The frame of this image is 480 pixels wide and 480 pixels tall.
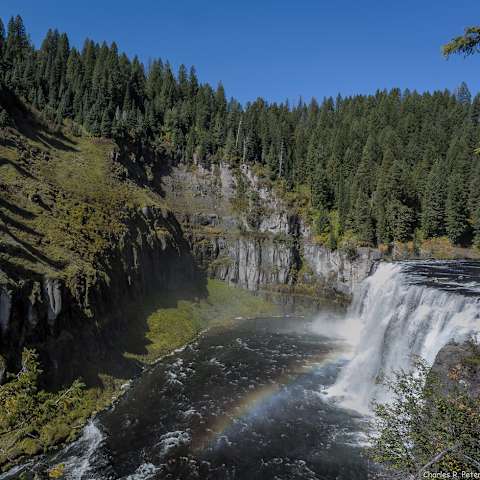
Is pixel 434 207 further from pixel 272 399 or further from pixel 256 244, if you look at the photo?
pixel 272 399

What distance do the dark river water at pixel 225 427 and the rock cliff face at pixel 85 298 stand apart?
750cm

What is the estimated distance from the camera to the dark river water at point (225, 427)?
29906 mm

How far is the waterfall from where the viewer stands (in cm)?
3725

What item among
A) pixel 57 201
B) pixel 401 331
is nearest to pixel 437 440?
pixel 401 331

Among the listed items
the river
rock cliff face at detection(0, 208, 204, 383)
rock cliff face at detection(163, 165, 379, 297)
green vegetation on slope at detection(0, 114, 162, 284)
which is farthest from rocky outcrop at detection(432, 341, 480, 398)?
rock cliff face at detection(163, 165, 379, 297)

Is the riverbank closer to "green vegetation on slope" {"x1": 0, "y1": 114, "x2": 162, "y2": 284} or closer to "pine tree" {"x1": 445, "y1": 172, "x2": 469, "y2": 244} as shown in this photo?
"green vegetation on slope" {"x1": 0, "y1": 114, "x2": 162, "y2": 284}

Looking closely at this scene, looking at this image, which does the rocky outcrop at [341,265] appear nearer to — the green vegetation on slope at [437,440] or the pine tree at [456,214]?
the pine tree at [456,214]

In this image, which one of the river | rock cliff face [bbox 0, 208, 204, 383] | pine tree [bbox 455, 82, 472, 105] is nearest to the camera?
the river

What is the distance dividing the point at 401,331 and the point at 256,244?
4826 cm

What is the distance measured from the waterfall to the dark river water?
3.13m

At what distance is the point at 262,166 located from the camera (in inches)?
4464

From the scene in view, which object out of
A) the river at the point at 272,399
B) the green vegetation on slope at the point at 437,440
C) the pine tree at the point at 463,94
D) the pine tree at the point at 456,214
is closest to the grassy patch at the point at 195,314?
the river at the point at 272,399

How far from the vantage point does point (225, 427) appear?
35781mm

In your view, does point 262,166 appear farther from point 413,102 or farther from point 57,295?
point 57,295
